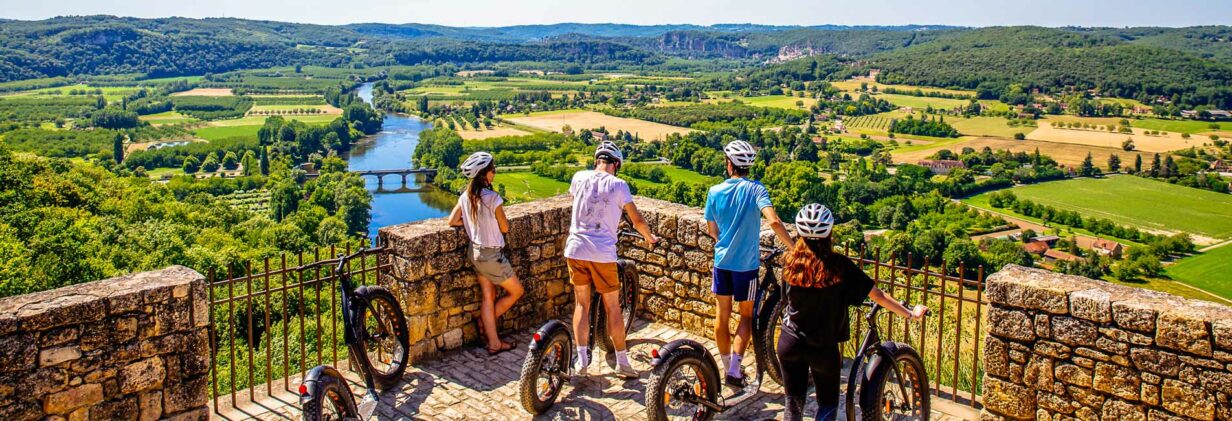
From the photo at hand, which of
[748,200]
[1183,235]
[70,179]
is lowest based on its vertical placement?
[1183,235]

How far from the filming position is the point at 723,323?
5.98 m

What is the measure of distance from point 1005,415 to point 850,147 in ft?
300

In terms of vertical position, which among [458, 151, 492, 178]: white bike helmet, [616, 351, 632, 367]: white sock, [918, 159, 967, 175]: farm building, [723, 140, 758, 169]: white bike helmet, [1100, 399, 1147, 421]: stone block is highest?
[723, 140, 758, 169]: white bike helmet

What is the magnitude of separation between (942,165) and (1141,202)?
57.6 feet

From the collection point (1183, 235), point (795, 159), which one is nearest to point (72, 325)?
point (1183, 235)

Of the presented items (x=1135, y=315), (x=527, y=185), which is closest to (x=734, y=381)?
(x=1135, y=315)

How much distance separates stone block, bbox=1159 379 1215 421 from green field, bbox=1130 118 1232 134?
352ft

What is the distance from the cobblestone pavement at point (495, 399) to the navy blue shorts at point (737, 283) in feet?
2.67

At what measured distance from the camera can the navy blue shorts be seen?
5723mm

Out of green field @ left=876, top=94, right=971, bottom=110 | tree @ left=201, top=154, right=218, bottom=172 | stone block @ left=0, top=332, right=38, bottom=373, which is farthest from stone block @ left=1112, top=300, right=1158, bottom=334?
green field @ left=876, top=94, right=971, bottom=110

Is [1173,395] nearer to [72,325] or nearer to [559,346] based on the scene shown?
[559,346]

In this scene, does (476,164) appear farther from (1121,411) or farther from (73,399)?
(1121,411)

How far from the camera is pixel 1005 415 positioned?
5.35 m

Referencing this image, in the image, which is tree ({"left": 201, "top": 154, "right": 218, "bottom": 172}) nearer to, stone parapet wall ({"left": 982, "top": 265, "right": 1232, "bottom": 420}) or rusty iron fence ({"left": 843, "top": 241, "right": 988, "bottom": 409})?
rusty iron fence ({"left": 843, "top": 241, "right": 988, "bottom": 409})
